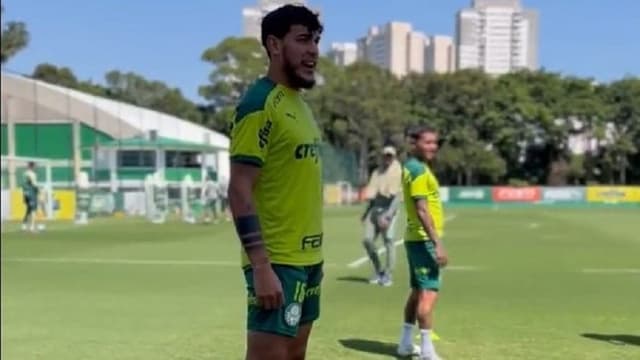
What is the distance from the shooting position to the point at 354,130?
7262 centimetres

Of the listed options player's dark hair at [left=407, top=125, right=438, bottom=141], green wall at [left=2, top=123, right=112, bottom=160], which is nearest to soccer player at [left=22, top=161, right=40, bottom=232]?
player's dark hair at [left=407, top=125, right=438, bottom=141]

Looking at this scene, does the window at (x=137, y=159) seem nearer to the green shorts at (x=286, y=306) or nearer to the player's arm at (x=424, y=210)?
the player's arm at (x=424, y=210)

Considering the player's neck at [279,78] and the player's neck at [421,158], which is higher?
the player's neck at [279,78]

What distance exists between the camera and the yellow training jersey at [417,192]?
7.15 meters

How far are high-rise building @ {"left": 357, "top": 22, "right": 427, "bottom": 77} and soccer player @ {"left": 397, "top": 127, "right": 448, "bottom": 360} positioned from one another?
6699 centimetres

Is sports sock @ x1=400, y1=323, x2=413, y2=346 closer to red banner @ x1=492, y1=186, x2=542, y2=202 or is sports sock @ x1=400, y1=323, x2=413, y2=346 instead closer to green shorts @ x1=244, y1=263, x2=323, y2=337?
green shorts @ x1=244, y1=263, x2=323, y2=337

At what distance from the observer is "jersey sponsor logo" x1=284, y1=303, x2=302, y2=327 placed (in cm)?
372

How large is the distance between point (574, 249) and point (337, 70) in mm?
56033

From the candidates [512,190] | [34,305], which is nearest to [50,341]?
[34,305]

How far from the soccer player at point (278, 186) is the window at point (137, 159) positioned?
140 ft

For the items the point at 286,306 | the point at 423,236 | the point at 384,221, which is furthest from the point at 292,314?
the point at 384,221

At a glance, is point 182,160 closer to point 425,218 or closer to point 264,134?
point 425,218

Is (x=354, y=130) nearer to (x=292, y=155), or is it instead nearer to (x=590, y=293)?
(x=590, y=293)

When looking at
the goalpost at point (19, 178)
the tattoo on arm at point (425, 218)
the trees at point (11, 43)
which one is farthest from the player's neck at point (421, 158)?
the trees at point (11, 43)
